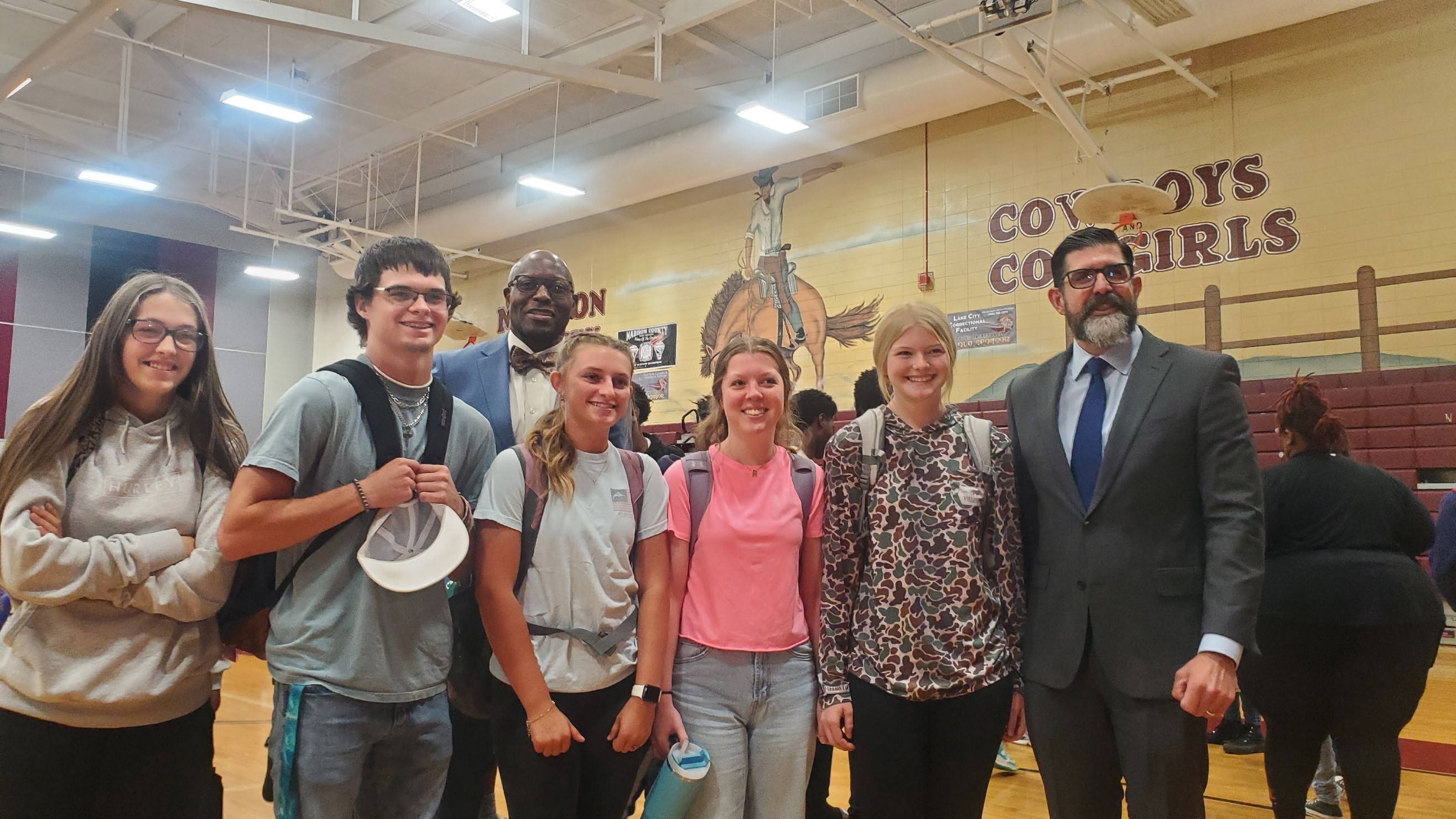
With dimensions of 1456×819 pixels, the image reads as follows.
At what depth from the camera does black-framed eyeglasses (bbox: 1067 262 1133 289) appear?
6.68 ft

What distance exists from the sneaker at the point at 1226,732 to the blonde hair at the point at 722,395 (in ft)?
11.3

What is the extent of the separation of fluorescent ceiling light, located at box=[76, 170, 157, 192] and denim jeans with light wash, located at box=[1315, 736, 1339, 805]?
12435 millimetres

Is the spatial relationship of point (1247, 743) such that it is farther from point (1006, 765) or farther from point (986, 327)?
point (986, 327)

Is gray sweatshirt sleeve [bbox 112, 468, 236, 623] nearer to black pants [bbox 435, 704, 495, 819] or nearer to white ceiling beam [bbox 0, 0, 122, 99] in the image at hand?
black pants [bbox 435, 704, 495, 819]

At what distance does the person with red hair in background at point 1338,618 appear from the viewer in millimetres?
2723

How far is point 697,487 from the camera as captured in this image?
2152 millimetres

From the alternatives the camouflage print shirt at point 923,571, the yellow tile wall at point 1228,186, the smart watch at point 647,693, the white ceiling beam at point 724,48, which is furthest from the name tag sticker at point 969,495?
the white ceiling beam at point 724,48

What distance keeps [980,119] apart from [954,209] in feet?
3.22

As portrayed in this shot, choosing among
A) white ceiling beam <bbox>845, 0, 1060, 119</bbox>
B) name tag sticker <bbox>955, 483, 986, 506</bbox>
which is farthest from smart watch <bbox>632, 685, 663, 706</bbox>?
white ceiling beam <bbox>845, 0, 1060, 119</bbox>

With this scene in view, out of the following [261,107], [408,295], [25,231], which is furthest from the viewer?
[25,231]

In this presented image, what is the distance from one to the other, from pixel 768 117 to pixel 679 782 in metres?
7.79

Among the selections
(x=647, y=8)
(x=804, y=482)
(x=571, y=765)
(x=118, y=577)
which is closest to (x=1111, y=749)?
(x=804, y=482)

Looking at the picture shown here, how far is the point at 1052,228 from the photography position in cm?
927

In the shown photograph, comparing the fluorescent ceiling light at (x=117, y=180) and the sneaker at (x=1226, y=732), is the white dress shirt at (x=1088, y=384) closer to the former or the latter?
the sneaker at (x=1226, y=732)
